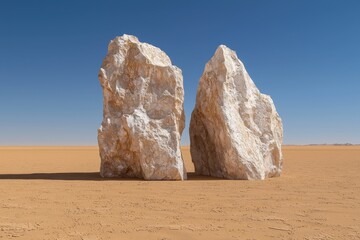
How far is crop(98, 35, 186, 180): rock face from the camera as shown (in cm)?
1047

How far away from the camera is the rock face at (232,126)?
35.2 feet

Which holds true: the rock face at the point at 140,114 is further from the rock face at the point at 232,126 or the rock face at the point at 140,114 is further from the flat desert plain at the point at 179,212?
the flat desert plain at the point at 179,212

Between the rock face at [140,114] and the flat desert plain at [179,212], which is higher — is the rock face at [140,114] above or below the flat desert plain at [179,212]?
above

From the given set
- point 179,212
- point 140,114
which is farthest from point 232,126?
point 179,212

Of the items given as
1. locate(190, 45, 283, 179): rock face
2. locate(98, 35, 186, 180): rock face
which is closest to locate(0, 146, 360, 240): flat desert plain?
locate(98, 35, 186, 180): rock face

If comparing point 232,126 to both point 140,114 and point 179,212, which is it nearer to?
point 140,114

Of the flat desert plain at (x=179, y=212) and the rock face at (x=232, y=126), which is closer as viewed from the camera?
the flat desert plain at (x=179, y=212)

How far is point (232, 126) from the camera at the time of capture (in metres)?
10.8

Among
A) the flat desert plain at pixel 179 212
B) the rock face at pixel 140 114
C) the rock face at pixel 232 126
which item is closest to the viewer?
the flat desert plain at pixel 179 212

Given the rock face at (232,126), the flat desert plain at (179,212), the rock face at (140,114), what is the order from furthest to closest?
the rock face at (232,126)
the rock face at (140,114)
the flat desert plain at (179,212)

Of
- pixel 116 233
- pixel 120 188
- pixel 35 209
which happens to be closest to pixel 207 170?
pixel 120 188

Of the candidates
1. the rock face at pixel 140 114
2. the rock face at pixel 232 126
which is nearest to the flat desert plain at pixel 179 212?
the rock face at pixel 140 114

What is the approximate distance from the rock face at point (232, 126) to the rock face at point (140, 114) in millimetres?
1040

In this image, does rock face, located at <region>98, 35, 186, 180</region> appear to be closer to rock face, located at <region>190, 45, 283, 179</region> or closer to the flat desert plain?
rock face, located at <region>190, 45, 283, 179</region>
